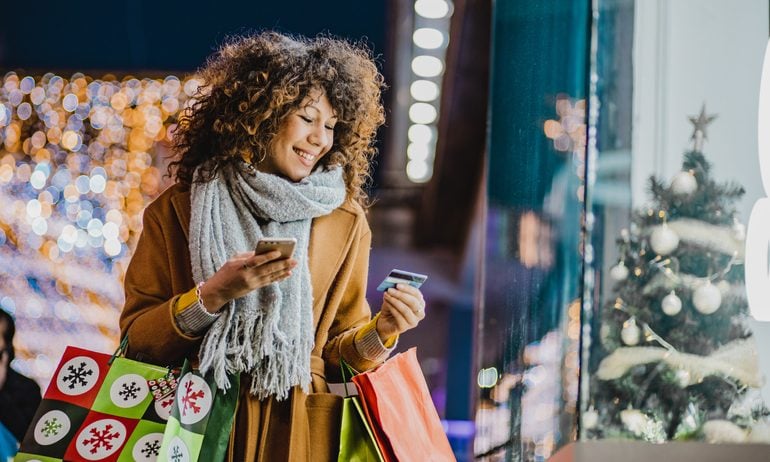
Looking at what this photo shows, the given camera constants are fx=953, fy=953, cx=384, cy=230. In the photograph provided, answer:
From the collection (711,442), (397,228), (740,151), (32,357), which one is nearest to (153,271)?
(711,442)

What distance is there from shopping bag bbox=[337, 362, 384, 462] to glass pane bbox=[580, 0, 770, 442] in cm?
50

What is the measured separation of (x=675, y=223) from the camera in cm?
234

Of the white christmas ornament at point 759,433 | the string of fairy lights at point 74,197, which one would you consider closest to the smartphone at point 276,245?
the white christmas ornament at point 759,433

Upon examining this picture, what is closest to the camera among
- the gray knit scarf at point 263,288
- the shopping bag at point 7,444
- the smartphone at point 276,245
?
the smartphone at point 276,245

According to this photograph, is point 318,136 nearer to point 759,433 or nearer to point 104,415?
point 104,415

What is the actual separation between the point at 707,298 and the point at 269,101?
3.77 feet

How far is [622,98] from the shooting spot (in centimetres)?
220

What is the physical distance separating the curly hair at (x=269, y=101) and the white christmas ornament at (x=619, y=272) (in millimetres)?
604

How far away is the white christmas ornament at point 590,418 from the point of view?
2039 millimetres

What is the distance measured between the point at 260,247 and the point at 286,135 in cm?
40

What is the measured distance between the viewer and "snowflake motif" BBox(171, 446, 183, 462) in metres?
1.71

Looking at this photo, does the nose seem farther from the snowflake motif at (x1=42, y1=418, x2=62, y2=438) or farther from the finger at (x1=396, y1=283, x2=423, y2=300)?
the snowflake motif at (x1=42, y1=418, x2=62, y2=438)

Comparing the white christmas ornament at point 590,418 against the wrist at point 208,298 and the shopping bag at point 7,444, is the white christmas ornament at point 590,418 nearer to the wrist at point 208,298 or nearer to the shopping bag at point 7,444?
the wrist at point 208,298

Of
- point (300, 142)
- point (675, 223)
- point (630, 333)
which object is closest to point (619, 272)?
point (630, 333)
